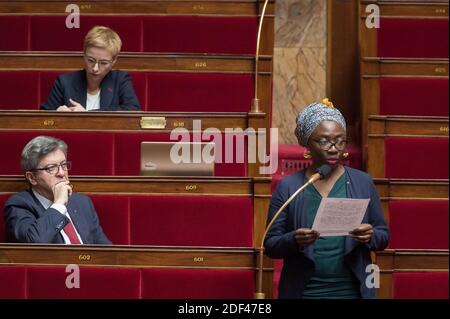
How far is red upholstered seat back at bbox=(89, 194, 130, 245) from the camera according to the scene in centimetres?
123

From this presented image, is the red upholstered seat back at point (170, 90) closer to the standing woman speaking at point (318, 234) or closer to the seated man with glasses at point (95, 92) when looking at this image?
the seated man with glasses at point (95, 92)

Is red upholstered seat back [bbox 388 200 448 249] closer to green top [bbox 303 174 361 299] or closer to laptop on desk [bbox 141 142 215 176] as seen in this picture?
laptop on desk [bbox 141 142 215 176]

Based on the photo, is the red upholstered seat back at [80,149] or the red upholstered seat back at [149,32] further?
the red upholstered seat back at [149,32]

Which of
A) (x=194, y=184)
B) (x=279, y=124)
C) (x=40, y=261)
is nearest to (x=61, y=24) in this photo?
(x=279, y=124)

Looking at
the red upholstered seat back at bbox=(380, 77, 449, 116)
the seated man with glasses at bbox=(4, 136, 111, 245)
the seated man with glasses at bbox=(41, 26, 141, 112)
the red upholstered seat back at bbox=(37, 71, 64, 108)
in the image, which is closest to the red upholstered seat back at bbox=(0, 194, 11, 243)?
the seated man with glasses at bbox=(4, 136, 111, 245)

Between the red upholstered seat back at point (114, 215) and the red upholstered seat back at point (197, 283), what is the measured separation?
148 millimetres

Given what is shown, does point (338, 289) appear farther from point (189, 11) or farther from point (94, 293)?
point (189, 11)

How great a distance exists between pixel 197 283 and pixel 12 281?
0.16 meters

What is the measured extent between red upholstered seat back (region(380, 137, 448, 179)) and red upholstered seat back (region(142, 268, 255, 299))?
Result: 0.33 m

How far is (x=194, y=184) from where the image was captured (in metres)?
1.22

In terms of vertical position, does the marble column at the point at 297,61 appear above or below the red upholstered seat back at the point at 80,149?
above

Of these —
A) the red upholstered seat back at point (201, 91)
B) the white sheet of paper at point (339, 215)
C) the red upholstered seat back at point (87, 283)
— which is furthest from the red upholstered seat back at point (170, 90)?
the white sheet of paper at point (339, 215)

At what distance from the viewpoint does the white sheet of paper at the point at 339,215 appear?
940mm

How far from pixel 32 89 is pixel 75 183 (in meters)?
0.30
